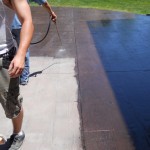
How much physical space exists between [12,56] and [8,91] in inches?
12.7

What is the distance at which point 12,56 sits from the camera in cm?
346

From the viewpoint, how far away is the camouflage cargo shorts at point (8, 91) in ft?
11.2

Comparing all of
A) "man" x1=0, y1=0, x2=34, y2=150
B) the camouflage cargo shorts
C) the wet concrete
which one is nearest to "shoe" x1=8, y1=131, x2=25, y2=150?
"man" x1=0, y1=0, x2=34, y2=150

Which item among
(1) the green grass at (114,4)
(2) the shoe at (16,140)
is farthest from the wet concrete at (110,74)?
(1) the green grass at (114,4)

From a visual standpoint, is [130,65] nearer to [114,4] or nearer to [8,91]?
[8,91]

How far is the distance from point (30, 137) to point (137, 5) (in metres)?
11.0

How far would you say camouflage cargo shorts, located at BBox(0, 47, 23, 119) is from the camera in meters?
3.40

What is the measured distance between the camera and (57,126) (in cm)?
445

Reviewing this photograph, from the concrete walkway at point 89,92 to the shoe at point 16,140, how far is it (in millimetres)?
82

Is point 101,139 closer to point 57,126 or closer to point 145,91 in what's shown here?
point 57,126

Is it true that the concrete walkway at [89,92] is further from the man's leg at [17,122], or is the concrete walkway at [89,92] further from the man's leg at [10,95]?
the man's leg at [10,95]

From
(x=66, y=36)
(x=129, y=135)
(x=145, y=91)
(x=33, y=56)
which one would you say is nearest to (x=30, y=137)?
(x=129, y=135)

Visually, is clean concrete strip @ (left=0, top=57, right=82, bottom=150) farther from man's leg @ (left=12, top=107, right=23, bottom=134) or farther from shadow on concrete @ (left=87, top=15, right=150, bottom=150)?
shadow on concrete @ (left=87, top=15, right=150, bottom=150)

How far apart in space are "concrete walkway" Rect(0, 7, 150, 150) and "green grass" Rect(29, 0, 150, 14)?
145 inches
